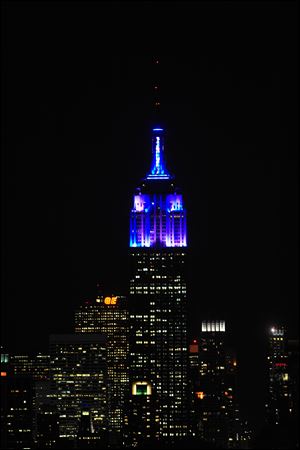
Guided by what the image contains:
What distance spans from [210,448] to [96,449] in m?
8.11

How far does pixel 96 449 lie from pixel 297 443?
56.8 ft

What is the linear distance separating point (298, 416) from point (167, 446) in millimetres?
8680

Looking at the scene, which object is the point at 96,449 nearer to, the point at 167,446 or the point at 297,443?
the point at 167,446

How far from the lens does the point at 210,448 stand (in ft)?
644

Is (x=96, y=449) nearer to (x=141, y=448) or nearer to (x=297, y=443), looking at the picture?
(x=141, y=448)

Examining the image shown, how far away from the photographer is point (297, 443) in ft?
616

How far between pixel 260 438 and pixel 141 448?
9286 mm

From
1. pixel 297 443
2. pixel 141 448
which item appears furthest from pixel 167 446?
pixel 297 443

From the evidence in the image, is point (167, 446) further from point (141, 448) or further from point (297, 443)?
point (297, 443)

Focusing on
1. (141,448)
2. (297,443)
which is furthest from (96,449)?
(297,443)

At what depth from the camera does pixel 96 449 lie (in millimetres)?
199750

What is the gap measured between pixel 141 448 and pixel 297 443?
15.3 metres

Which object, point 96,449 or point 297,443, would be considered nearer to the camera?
point 297,443

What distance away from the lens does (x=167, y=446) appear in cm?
19938
